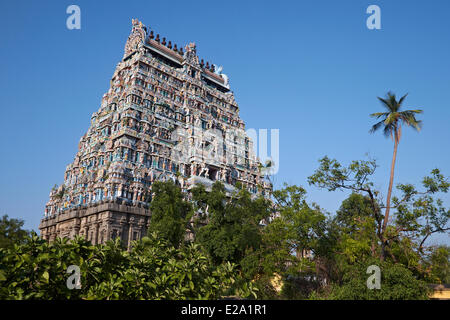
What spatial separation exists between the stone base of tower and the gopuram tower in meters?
0.10

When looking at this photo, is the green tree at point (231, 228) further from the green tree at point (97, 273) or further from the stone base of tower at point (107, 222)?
the green tree at point (97, 273)

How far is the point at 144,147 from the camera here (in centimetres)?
4403

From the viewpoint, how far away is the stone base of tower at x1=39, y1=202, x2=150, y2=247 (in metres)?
37.8

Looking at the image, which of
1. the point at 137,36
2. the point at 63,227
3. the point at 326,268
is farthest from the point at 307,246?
the point at 137,36

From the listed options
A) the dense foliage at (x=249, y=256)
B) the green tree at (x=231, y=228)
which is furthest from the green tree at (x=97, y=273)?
the green tree at (x=231, y=228)

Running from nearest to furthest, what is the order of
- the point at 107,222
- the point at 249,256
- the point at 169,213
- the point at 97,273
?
1. the point at 97,273
2. the point at 249,256
3. the point at 169,213
4. the point at 107,222

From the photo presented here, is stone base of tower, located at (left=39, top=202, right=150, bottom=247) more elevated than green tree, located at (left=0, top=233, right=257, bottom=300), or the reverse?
stone base of tower, located at (left=39, top=202, right=150, bottom=247)

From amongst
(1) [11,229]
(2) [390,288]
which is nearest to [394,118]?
(2) [390,288]

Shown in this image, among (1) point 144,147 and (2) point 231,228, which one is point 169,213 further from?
(1) point 144,147

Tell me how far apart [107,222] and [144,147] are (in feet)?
34.6

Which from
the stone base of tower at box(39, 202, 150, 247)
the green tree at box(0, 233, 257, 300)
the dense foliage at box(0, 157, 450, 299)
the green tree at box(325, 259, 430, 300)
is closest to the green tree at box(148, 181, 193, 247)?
the dense foliage at box(0, 157, 450, 299)

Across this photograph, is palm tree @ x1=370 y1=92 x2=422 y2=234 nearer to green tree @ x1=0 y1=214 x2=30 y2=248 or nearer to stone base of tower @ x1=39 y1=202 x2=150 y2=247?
stone base of tower @ x1=39 y1=202 x2=150 y2=247

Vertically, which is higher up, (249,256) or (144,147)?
(144,147)
